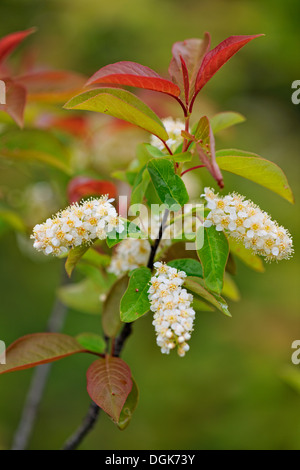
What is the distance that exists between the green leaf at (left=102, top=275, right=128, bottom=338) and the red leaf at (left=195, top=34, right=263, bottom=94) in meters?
0.43

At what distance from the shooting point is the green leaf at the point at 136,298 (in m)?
0.78

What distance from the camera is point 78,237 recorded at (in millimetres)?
784

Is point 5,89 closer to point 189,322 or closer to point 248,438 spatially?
point 189,322

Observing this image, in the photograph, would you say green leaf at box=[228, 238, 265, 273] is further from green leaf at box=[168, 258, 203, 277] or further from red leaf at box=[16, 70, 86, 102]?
red leaf at box=[16, 70, 86, 102]

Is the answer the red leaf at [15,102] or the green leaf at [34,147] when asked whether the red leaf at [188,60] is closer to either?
the red leaf at [15,102]

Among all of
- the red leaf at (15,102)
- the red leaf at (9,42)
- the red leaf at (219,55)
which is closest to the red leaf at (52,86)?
the red leaf at (9,42)

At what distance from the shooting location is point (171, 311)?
0.73 metres

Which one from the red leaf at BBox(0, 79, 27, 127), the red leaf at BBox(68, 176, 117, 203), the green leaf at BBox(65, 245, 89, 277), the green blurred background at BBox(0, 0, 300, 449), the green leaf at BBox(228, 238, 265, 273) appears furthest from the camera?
the green blurred background at BBox(0, 0, 300, 449)

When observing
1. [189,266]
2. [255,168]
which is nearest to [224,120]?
[255,168]

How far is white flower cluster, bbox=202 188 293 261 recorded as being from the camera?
76cm

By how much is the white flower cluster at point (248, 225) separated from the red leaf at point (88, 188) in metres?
0.50
